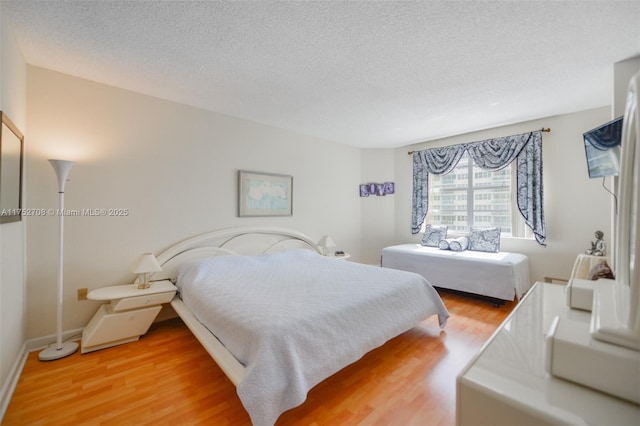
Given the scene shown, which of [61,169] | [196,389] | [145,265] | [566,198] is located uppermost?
[61,169]

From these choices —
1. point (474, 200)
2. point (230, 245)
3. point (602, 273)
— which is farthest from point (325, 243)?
point (602, 273)

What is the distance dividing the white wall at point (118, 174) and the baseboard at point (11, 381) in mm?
246

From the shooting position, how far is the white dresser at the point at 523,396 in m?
0.54

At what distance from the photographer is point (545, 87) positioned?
101 inches

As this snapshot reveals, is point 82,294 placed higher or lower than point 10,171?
lower

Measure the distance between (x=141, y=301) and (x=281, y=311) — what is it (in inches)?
57.2

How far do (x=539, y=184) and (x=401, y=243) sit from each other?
2211mm

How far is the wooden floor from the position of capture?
1535mm

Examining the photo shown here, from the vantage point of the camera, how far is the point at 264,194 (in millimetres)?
3602

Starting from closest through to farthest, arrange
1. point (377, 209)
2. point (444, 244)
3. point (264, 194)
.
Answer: point (264, 194)
point (444, 244)
point (377, 209)

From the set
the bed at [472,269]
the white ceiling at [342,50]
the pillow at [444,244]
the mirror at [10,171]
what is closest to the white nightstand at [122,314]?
the mirror at [10,171]

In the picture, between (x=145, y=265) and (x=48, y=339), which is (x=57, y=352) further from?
(x=145, y=265)

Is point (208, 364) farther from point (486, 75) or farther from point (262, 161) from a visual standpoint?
point (486, 75)

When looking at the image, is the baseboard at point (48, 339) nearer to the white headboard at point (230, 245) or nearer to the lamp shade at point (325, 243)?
the white headboard at point (230, 245)
